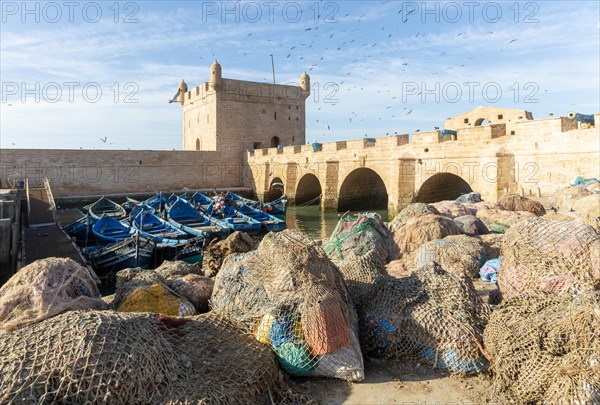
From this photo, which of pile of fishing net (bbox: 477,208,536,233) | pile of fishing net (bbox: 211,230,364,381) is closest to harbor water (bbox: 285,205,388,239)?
pile of fishing net (bbox: 477,208,536,233)

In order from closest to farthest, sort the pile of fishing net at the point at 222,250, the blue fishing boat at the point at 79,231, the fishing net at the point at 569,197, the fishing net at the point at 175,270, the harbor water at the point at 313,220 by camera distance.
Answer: the fishing net at the point at 175,270 → the pile of fishing net at the point at 222,250 → the fishing net at the point at 569,197 → the blue fishing boat at the point at 79,231 → the harbor water at the point at 313,220

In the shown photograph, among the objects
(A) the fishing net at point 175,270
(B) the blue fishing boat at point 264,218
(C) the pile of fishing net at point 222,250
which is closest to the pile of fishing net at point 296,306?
(A) the fishing net at point 175,270

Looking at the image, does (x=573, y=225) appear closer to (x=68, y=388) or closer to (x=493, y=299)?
(x=493, y=299)

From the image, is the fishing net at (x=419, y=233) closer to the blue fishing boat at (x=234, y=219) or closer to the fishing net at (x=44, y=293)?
the fishing net at (x=44, y=293)

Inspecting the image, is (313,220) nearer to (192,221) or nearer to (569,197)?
(192,221)

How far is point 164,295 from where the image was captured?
12.7 ft

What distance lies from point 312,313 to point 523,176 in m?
12.4

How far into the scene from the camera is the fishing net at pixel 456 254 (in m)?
5.56

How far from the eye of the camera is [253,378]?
283 centimetres

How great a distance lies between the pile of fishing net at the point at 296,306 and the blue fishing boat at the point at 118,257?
23.8ft

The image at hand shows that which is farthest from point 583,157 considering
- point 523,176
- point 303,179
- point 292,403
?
point 303,179

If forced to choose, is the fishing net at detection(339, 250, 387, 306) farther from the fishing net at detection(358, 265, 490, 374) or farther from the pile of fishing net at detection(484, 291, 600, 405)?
the pile of fishing net at detection(484, 291, 600, 405)

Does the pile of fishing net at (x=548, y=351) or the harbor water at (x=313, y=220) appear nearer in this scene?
the pile of fishing net at (x=548, y=351)

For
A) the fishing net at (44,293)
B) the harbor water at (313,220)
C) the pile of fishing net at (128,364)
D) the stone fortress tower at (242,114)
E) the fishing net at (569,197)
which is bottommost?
the harbor water at (313,220)
